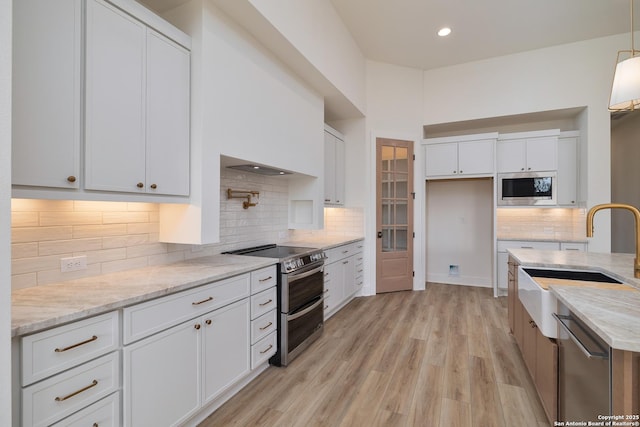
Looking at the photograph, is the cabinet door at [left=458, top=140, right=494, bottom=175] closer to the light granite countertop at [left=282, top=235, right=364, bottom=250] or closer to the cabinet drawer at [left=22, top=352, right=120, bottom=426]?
the light granite countertop at [left=282, top=235, right=364, bottom=250]

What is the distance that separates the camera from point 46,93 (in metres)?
1.33

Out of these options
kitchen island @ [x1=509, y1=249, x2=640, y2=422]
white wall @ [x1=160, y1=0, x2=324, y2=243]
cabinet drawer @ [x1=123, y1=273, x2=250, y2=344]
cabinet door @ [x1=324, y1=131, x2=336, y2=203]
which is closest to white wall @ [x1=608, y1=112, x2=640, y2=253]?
kitchen island @ [x1=509, y1=249, x2=640, y2=422]

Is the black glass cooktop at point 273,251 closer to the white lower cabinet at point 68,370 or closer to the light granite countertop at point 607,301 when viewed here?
the white lower cabinet at point 68,370

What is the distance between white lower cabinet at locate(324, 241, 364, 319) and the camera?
3557 mm

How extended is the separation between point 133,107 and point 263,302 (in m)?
1.56

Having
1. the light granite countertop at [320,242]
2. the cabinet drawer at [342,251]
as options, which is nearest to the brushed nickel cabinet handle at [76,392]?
the light granite countertop at [320,242]

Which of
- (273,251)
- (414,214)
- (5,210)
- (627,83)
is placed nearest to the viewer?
(5,210)

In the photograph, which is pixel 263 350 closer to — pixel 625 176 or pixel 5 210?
pixel 5 210

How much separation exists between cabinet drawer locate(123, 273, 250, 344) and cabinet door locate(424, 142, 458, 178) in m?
3.89

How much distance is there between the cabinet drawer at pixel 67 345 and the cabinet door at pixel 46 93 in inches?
25.1

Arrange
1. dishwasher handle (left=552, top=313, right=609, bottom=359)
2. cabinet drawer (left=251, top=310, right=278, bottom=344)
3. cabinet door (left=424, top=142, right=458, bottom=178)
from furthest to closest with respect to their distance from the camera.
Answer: cabinet door (left=424, top=142, right=458, bottom=178)
cabinet drawer (left=251, top=310, right=278, bottom=344)
dishwasher handle (left=552, top=313, right=609, bottom=359)

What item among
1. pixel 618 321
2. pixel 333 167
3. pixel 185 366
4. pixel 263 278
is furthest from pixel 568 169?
pixel 185 366

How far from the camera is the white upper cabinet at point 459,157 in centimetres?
470

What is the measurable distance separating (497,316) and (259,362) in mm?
3095
